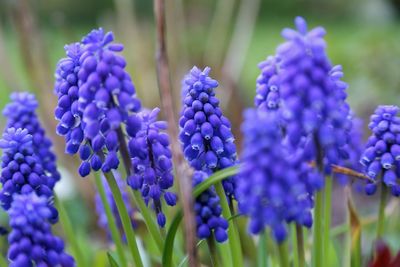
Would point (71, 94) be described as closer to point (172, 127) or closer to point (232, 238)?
point (172, 127)

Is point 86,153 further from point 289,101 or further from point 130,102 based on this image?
point 289,101

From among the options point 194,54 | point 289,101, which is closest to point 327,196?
point 289,101

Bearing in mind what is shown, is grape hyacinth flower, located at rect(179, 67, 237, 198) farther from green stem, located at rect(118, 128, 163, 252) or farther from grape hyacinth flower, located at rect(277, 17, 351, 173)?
grape hyacinth flower, located at rect(277, 17, 351, 173)

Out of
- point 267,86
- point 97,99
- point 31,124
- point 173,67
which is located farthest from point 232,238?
point 173,67

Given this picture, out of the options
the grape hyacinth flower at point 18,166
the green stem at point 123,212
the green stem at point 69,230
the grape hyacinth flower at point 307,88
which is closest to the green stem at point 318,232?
the grape hyacinth flower at point 307,88

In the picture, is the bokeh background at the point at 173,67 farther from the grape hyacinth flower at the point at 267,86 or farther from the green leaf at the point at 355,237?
the grape hyacinth flower at the point at 267,86

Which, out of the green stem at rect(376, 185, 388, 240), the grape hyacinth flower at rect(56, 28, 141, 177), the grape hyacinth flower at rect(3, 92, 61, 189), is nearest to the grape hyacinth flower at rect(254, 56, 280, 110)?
the grape hyacinth flower at rect(56, 28, 141, 177)
